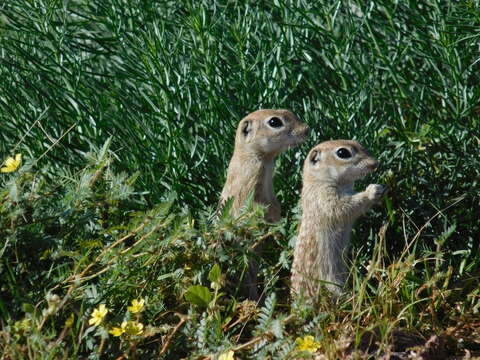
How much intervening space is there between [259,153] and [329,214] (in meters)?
0.64

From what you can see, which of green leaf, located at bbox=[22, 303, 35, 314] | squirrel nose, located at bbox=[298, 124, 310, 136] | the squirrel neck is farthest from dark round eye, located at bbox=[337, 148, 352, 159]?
green leaf, located at bbox=[22, 303, 35, 314]

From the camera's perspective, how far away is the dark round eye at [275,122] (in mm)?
4574

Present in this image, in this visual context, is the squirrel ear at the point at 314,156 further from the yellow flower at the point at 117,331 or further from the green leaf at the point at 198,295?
the yellow flower at the point at 117,331

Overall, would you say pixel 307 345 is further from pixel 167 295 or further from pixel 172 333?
pixel 167 295

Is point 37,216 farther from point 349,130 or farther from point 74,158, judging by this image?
point 349,130

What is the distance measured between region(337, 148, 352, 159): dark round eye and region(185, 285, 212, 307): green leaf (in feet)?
3.13

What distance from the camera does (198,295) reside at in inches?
152

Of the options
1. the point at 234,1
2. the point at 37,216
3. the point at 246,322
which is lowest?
the point at 246,322

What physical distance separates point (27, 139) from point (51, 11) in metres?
0.72

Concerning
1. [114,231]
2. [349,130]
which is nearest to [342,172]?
[349,130]

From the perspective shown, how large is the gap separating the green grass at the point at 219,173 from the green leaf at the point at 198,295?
4 cm

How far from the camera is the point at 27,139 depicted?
16.7 ft

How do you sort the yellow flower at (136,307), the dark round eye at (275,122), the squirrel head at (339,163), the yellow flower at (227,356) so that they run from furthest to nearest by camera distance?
the dark round eye at (275,122) < the squirrel head at (339,163) < the yellow flower at (136,307) < the yellow flower at (227,356)

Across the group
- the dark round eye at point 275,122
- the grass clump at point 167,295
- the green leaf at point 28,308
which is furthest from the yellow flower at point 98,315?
the dark round eye at point 275,122
